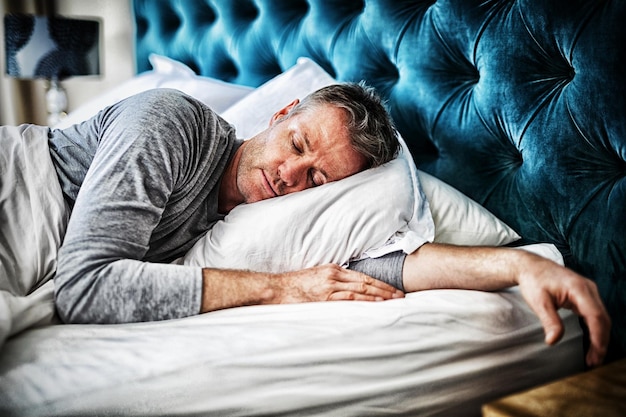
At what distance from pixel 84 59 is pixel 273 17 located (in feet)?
3.09

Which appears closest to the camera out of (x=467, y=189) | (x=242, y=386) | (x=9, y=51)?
(x=242, y=386)

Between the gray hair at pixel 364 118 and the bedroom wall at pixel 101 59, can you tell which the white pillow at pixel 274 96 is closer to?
the gray hair at pixel 364 118

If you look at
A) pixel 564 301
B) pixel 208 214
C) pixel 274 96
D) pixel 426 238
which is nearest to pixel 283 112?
pixel 274 96

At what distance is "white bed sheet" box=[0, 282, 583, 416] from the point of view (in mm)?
627

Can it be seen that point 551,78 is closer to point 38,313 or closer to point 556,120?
point 556,120

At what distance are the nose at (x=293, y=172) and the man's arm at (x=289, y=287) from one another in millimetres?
195

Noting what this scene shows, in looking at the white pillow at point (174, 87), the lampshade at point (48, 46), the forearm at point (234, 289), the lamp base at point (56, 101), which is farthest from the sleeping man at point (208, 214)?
the lamp base at point (56, 101)

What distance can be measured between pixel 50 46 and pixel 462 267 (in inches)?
72.0

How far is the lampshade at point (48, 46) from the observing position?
2010mm

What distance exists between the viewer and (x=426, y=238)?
0.91 meters

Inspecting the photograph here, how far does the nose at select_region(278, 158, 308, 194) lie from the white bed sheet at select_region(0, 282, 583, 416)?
0.28 metres

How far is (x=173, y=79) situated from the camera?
1620mm

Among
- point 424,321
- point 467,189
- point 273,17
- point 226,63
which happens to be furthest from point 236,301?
point 226,63

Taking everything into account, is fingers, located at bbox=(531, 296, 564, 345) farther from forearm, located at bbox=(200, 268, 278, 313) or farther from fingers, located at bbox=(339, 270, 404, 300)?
forearm, located at bbox=(200, 268, 278, 313)
